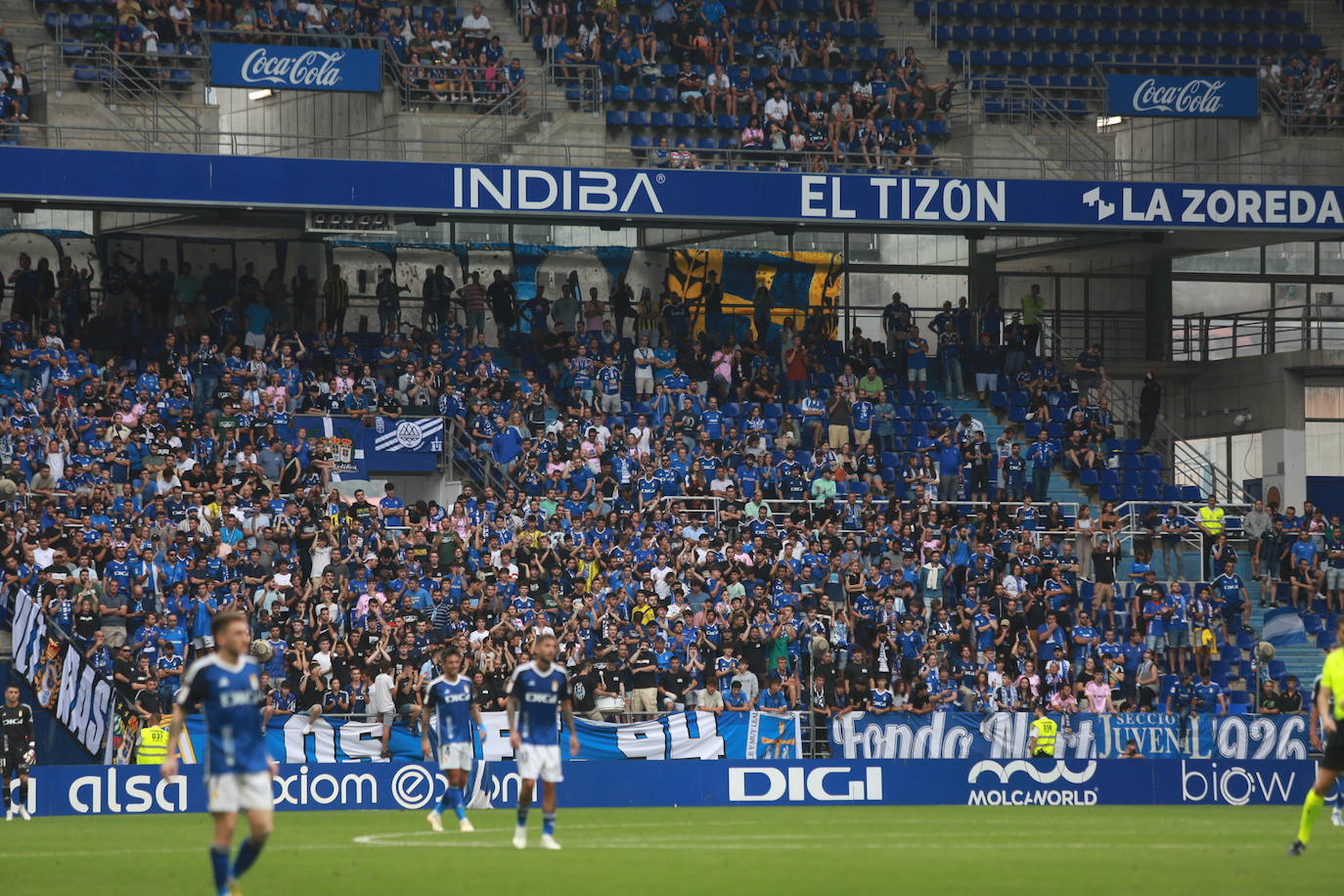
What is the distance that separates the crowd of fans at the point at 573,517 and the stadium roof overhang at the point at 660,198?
2433 mm

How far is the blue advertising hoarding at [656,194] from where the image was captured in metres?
35.1

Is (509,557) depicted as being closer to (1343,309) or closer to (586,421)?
(586,421)

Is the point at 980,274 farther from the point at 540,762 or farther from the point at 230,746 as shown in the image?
the point at 230,746

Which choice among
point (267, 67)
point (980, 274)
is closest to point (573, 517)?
point (267, 67)

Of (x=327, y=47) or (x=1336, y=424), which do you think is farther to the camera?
(x=1336, y=424)

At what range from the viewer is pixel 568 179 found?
1473 inches

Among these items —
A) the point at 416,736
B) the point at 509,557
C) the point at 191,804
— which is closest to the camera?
the point at 191,804

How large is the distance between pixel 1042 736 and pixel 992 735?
71 centimetres

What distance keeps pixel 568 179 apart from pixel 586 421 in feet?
14.7

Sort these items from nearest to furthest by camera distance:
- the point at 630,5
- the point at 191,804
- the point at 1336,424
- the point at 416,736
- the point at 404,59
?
the point at 191,804 < the point at 416,736 < the point at 404,59 < the point at 630,5 < the point at 1336,424

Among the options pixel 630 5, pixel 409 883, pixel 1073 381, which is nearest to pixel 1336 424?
pixel 1073 381

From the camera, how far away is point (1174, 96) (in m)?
41.9

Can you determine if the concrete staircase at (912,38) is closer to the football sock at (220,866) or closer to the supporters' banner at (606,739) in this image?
the supporters' banner at (606,739)

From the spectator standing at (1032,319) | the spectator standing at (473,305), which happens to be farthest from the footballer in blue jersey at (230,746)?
the spectator standing at (1032,319)
